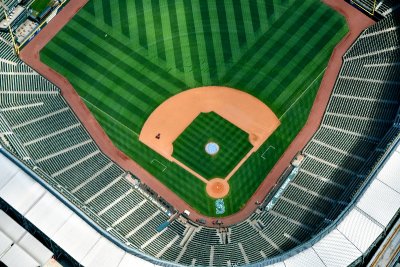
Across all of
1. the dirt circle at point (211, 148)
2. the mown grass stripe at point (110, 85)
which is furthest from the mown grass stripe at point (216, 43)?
the mown grass stripe at point (110, 85)

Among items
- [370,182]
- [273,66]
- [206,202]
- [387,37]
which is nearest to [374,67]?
[387,37]

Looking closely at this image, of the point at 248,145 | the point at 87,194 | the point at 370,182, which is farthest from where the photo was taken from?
the point at 248,145

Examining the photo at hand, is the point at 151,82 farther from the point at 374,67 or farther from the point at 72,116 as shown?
the point at 374,67

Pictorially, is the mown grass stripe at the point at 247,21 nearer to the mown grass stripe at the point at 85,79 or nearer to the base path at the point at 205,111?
the base path at the point at 205,111

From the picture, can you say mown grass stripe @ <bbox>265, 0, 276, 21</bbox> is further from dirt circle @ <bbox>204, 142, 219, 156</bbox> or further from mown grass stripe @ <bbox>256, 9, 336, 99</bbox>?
dirt circle @ <bbox>204, 142, 219, 156</bbox>

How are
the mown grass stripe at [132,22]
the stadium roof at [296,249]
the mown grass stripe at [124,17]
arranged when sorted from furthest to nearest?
the mown grass stripe at [124,17]
the mown grass stripe at [132,22]
the stadium roof at [296,249]

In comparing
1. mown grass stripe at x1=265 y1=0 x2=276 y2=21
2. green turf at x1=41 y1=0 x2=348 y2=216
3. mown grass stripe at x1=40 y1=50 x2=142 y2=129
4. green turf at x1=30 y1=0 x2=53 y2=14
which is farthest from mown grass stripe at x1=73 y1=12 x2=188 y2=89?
mown grass stripe at x1=265 y1=0 x2=276 y2=21

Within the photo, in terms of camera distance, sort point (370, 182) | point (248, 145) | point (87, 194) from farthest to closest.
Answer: point (248, 145) < point (87, 194) < point (370, 182)
